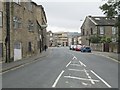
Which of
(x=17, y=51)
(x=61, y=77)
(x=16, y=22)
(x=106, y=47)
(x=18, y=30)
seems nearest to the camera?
→ (x=61, y=77)

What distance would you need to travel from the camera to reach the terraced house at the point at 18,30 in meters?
31.6

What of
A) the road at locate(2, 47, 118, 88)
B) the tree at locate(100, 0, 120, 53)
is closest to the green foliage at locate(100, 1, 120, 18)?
the tree at locate(100, 0, 120, 53)

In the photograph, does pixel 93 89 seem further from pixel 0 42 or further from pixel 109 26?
pixel 109 26

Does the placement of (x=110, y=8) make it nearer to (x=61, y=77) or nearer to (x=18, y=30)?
(x=18, y=30)

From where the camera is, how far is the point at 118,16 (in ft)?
120

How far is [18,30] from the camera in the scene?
37.2 meters

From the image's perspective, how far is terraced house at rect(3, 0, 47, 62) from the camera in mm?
31609

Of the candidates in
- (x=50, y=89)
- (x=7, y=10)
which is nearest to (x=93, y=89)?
(x=50, y=89)

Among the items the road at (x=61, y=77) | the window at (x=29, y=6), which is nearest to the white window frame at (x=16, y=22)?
the window at (x=29, y=6)

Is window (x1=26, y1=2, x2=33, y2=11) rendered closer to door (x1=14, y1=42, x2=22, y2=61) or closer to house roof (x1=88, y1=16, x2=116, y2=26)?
door (x1=14, y1=42, x2=22, y2=61)

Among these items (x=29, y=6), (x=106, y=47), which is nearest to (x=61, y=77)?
(x=29, y=6)

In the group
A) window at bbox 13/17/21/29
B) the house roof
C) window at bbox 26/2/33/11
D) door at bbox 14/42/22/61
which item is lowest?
door at bbox 14/42/22/61

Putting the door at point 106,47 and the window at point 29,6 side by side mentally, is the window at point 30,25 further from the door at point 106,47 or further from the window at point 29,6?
the door at point 106,47

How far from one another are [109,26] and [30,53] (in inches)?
2025
